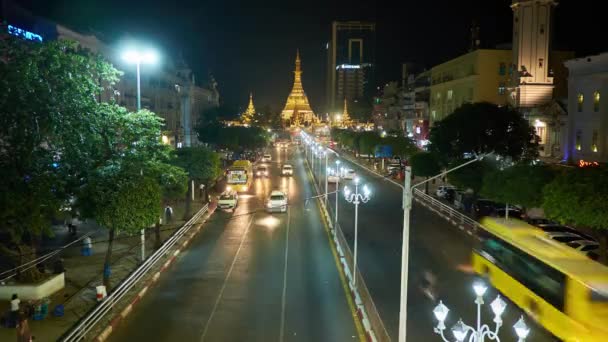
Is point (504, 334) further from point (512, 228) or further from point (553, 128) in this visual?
point (553, 128)

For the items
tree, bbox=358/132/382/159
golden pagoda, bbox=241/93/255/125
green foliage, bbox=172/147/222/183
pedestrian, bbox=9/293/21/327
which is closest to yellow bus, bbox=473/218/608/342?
pedestrian, bbox=9/293/21/327

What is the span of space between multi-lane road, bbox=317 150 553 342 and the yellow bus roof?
2.05 metres

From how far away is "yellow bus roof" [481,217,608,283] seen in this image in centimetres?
1492

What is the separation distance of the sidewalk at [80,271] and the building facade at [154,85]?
21.8 feet

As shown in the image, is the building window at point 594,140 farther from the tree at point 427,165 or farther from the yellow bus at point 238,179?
the yellow bus at point 238,179

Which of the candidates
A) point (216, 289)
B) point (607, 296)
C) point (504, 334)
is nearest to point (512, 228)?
point (504, 334)

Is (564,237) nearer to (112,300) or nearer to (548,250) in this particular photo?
(548,250)

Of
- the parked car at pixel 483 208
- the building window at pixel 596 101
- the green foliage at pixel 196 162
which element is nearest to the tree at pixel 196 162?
the green foliage at pixel 196 162

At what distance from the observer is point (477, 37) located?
7781 centimetres

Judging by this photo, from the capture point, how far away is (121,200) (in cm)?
1938

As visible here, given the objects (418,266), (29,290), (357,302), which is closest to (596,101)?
(418,266)

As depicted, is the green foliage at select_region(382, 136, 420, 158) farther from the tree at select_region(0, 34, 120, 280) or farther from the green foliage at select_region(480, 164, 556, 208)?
the tree at select_region(0, 34, 120, 280)

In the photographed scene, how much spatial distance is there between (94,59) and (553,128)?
4053 centimetres

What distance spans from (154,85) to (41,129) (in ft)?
142
